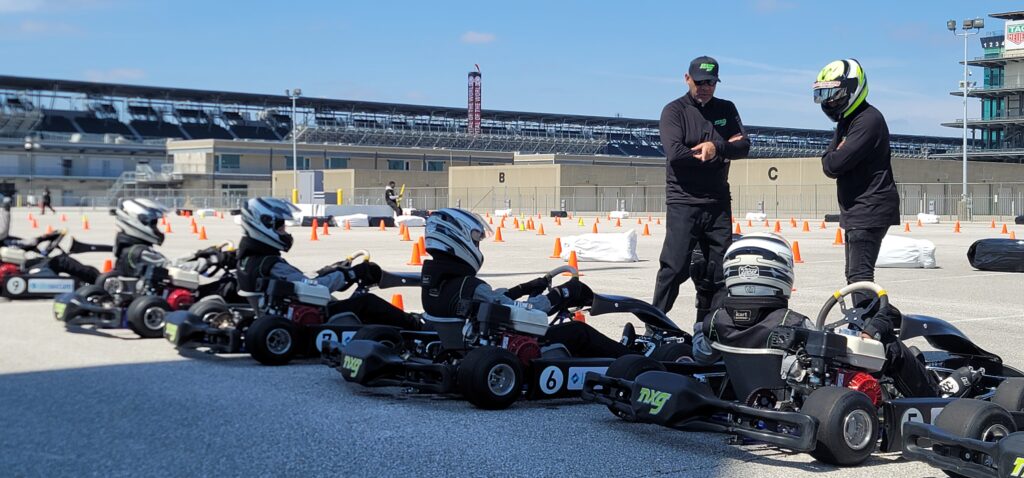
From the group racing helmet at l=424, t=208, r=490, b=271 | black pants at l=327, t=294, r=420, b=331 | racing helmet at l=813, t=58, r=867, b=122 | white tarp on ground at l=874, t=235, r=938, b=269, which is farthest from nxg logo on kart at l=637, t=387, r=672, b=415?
white tarp on ground at l=874, t=235, r=938, b=269

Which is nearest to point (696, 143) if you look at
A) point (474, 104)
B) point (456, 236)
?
point (456, 236)

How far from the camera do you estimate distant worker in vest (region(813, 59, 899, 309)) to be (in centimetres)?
615

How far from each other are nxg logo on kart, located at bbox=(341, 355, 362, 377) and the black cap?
9.95 ft

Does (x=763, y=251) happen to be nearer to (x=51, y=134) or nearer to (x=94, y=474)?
(x=94, y=474)

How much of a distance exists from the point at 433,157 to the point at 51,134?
29.0 m

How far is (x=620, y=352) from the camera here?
21.4 feet

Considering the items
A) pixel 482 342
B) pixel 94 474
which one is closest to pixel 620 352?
pixel 482 342

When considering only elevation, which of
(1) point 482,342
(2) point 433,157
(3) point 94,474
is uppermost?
(2) point 433,157

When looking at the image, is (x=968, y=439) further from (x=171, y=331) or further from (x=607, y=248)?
(x=607, y=248)

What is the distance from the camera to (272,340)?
7.34 m

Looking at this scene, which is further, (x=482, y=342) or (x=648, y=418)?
(x=482, y=342)

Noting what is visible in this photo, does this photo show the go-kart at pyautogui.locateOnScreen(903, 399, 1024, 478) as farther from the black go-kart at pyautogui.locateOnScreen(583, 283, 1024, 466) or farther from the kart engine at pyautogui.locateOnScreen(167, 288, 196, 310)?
the kart engine at pyautogui.locateOnScreen(167, 288, 196, 310)

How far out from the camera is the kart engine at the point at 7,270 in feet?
38.4

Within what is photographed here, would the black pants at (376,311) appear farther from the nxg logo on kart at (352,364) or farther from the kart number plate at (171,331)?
the nxg logo on kart at (352,364)
